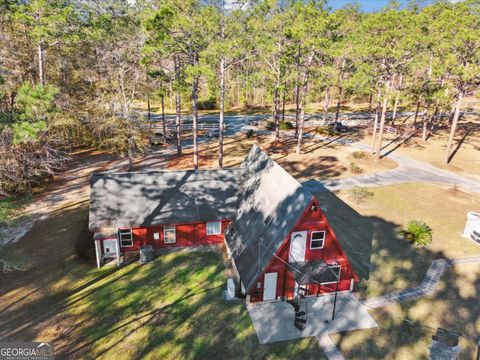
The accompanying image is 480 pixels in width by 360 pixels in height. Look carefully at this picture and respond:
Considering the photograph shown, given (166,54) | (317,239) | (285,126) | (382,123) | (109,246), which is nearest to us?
(317,239)

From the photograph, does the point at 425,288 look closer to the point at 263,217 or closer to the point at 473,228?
the point at 473,228

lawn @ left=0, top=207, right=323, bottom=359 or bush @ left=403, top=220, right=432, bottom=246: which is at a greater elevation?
bush @ left=403, top=220, right=432, bottom=246

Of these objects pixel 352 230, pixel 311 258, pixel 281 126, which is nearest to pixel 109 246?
pixel 311 258

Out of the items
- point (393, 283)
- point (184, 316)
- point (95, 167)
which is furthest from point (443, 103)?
point (95, 167)

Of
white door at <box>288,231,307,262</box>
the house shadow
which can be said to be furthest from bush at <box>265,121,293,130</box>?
white door at <box>288,231,307,262</box>

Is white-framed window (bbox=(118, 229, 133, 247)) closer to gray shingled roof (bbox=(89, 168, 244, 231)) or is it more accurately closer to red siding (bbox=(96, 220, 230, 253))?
red siding (bbox=(96, 220, 230, 253))

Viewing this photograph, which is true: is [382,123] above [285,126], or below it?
above
